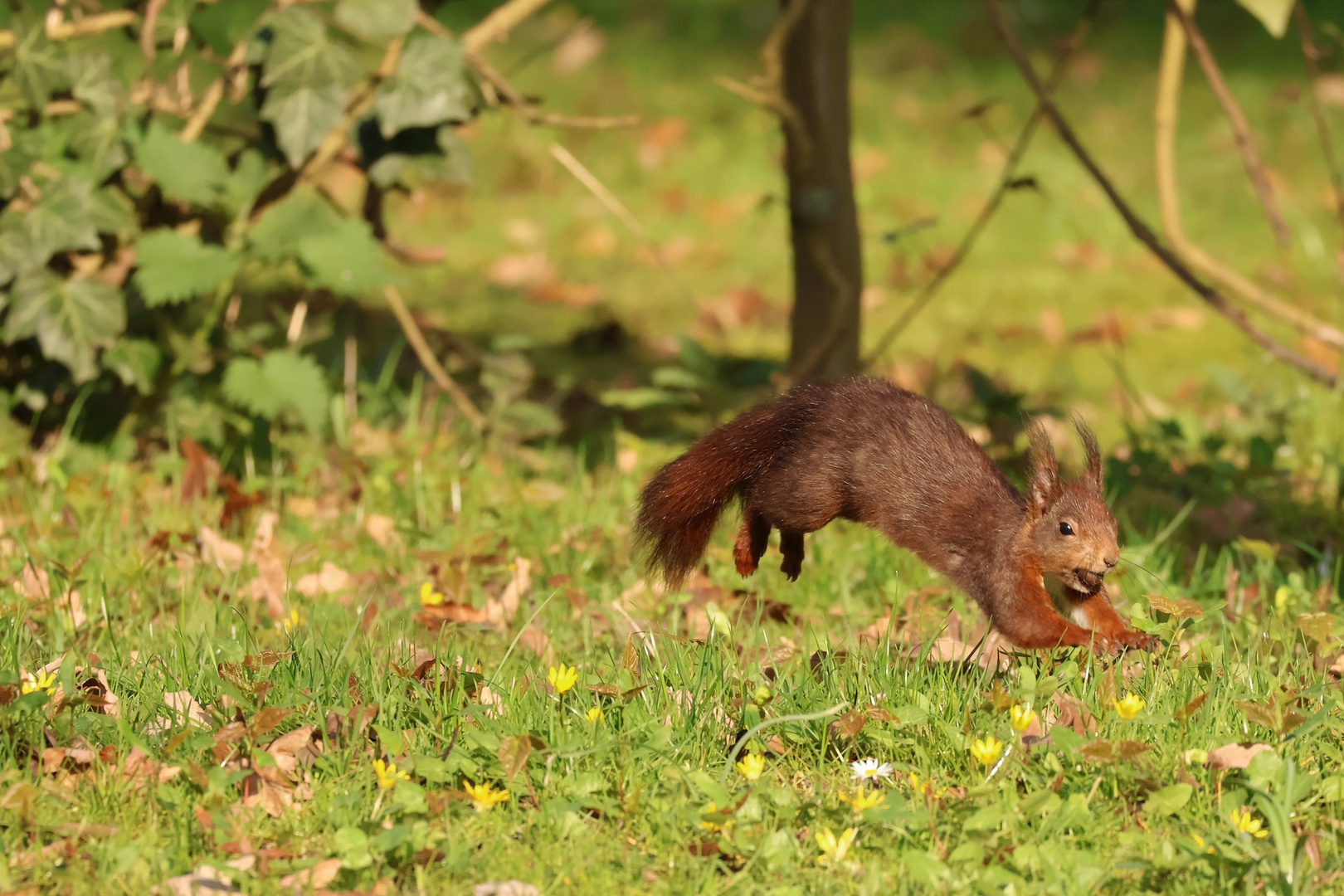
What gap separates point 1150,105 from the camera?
8625 millimetres

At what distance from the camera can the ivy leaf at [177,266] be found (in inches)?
143

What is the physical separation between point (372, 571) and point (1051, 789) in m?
1.86

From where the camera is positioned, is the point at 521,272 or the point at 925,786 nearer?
the point at 925,786

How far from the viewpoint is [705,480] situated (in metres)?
2.59

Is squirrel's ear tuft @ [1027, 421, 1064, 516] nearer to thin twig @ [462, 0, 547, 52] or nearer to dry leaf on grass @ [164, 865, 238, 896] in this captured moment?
dry leaf on grass @ [164, 865, 238, 896]

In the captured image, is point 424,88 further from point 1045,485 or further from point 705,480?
point 1045,485

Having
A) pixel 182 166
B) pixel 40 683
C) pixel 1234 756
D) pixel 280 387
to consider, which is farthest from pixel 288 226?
pixel 1234 756

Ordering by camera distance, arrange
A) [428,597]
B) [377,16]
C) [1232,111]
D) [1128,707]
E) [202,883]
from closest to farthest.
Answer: [202,883]
[1128,707]
[428,597]
[377,16]
[1232,111]

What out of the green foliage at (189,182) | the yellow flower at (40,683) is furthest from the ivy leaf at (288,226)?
the yellow flower at (40,683)

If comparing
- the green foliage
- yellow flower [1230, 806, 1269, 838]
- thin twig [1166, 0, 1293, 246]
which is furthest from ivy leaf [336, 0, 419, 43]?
yellow flower [1230, 806, 1269, 838]

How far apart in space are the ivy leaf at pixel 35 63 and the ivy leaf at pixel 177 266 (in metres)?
0.48

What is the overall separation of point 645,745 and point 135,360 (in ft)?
7.43

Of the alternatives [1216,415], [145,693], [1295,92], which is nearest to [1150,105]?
[1216,415]

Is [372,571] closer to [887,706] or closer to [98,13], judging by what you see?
[887,706]
